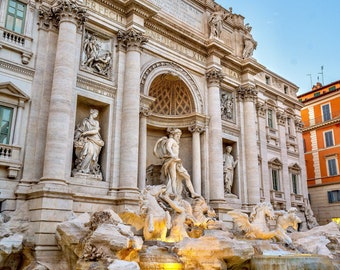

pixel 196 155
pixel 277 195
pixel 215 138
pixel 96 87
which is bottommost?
pixel 277 195

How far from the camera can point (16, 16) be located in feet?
42.6

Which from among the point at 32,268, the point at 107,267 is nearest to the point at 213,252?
the point at 107,267

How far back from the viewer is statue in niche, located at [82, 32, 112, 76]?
1427 cm

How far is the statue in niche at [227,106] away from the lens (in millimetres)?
19703

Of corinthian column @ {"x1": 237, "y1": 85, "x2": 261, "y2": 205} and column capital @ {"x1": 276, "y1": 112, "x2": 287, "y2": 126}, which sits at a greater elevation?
column capital @ {"x1": 276, "y1": 112, "x2": 287, "y2": 126}

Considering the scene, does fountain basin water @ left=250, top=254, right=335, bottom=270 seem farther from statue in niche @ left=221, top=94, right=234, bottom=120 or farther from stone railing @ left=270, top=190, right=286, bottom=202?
stone railing @ left=270, top=190, right=286, bottom=202

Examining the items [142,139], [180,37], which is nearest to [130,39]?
[180,37]

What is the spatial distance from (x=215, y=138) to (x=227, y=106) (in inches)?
118

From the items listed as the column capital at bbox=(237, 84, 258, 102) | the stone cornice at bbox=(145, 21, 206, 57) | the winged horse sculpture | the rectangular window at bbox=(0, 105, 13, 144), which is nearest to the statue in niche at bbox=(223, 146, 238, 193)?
the column capital at bbox=(237, 84, 258, 102)

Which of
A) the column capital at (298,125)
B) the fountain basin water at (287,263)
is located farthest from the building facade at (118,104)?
the fountain basin water at (287,263)

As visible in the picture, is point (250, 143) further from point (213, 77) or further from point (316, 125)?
point (316, 125)

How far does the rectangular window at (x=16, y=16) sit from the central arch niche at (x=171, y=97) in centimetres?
671

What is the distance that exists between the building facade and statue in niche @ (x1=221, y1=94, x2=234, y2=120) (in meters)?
0.07

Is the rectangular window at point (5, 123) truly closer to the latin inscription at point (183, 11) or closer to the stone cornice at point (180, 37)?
the stone cornice at point (180, 37)
